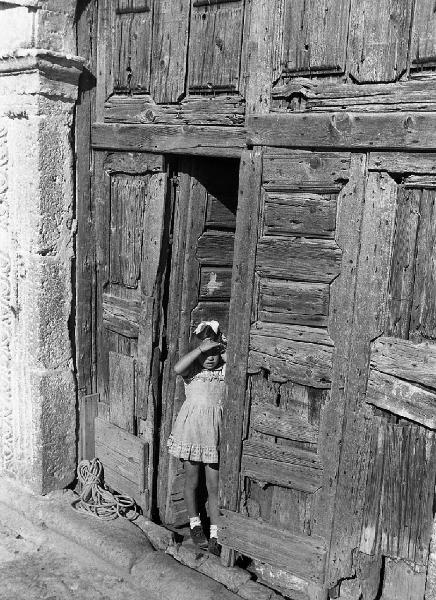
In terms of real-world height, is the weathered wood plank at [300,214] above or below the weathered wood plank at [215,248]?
above

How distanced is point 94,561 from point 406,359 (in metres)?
2.43

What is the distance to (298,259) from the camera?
381 centimetres

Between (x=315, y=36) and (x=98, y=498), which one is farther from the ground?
(x=315, y=36)

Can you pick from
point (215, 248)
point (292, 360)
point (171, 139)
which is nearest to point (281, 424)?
point (292, 360)

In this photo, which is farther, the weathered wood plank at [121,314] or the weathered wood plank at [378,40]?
the weathered wood plank at [121,314]

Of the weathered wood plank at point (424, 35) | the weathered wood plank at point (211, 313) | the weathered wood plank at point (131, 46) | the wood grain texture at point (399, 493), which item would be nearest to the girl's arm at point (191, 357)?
the weathered wood plank at point (211, 313)

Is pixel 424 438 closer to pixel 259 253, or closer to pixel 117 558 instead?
pixel 259 253

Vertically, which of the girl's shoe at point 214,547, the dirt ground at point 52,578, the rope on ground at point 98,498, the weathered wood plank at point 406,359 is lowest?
the dirt ground at point 52,578

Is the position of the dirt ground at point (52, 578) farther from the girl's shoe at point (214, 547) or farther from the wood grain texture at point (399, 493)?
the wood grain texture at point (399, 493)

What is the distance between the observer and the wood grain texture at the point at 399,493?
343 cm

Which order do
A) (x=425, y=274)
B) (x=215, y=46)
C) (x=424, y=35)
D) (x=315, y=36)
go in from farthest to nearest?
(x=215, y=46) → (x=315, y=36) → (x=425, y=274) → (x=424, y=35)

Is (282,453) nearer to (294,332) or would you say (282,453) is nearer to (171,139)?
(294,332)

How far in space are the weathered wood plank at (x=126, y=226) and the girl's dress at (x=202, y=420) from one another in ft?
2.74

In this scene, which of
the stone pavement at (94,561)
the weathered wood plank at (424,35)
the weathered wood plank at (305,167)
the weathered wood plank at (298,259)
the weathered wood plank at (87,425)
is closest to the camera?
the weathered wood plank at (424,35)
